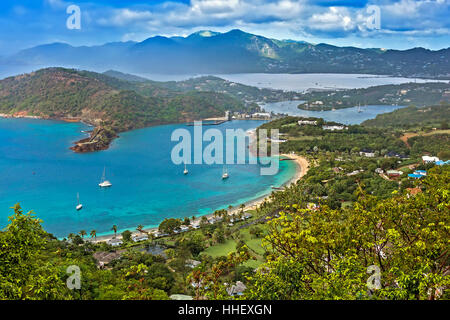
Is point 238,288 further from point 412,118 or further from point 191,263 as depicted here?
point 412,118

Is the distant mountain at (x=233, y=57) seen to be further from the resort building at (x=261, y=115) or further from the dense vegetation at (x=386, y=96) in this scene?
the resort building at (x=261, y=115)

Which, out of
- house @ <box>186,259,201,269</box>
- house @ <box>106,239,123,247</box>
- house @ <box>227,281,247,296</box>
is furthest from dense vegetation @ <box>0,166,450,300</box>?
house @ <box>106,239,123,247</box>

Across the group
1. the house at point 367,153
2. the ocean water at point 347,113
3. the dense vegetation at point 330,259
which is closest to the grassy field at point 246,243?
Answer: the dense vegetation at point 330,259

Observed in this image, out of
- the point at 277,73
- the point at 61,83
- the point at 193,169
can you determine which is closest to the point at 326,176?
the point at 193,169

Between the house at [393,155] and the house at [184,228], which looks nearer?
the house at [184,228]

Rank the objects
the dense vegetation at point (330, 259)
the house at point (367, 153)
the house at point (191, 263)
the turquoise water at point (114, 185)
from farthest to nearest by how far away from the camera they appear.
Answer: the house at point (367, 153), the turquoise water at point (114, 185), the house at point (191, 263), the dense vegetation at point (330, 259)

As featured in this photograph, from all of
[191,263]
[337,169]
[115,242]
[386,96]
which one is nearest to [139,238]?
[115,242]
